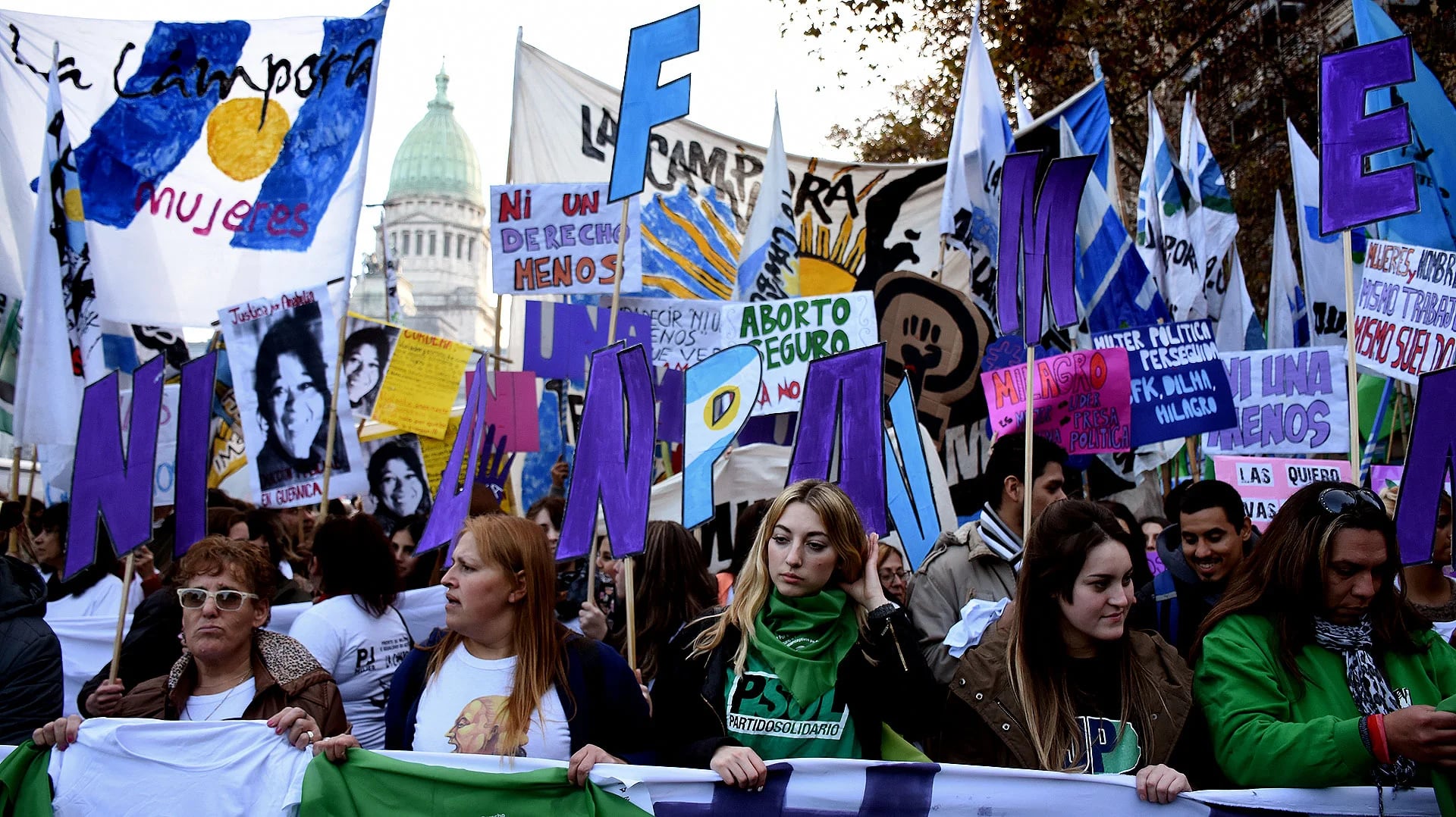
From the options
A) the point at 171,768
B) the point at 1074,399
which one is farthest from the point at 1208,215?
the point at 171,768

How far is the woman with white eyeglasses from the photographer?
135 inches

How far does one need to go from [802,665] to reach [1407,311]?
13.6 feet

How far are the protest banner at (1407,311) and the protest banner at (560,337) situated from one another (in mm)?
5466

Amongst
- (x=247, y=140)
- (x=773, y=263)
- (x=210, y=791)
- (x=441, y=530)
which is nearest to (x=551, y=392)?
(x=773, y=263)

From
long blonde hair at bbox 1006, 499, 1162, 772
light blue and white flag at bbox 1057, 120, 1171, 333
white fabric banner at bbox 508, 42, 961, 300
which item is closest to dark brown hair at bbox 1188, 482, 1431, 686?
long blonde hair at bbox 1006, 499, 1162, 772

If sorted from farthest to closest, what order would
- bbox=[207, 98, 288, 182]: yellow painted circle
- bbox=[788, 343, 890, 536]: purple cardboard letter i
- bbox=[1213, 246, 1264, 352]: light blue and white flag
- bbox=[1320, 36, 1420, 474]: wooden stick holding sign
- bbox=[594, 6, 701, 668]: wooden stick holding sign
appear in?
1. bbox=[1213, 246, 1264, 352]: light blue and white flag
2. bbox=[207, 98, 288, 182]: yellow painted circle
3. bbox=[594, 6, 701, 668]: wooden stick holding sign
4. bbox=[788, 343, 890, 536]: purple cardboard letter i
5. bbox=[1320, 36, 1420, 474]: wooden stick holding sign

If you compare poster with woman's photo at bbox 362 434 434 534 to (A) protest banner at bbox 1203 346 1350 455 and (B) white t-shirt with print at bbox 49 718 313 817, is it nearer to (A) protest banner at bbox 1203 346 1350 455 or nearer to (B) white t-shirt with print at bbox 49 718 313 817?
(A) protest banner at bbox 1203 346 1350 455

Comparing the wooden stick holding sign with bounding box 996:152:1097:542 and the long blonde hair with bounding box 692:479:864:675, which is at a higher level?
the wooden stick holding sign with bounding box 996:152:1097:542

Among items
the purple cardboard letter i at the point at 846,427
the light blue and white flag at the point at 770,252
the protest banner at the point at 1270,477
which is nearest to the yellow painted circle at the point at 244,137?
the light blue and white flag at the point at 770,252

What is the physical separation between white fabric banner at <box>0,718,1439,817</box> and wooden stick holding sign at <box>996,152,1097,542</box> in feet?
9.66

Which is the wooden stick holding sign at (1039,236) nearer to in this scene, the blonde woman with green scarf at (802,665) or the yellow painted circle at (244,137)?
the blonde woman with green scarf at (802,665)

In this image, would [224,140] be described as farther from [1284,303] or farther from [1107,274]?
[1284,303]

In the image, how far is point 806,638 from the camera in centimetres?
315

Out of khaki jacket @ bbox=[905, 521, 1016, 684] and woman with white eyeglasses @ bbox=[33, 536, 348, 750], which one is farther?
khaki jacket @ bbox=[905, 521, 1016, 684]
